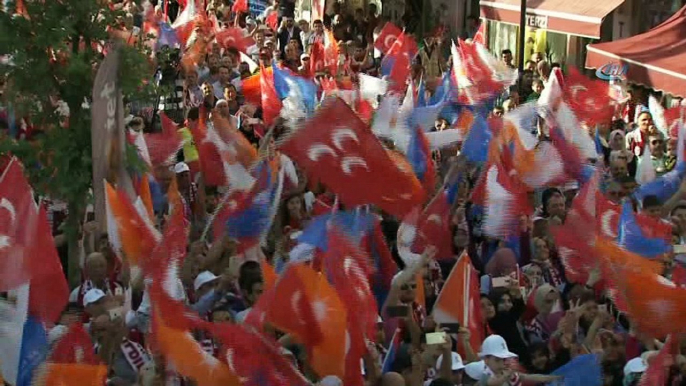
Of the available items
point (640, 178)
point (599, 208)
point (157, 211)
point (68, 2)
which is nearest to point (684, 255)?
point (599, 208)

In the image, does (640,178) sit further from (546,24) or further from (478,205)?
(546,24)

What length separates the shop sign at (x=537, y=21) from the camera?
21.4 metres

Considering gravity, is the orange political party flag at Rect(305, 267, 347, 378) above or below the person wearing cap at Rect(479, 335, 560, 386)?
above

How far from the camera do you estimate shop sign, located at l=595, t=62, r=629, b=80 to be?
1827 cm

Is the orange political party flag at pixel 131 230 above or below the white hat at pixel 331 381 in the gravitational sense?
above

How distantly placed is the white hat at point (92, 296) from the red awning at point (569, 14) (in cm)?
1229

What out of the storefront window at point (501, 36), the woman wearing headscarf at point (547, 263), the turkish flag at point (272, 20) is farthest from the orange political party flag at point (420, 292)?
the storefront window at point (501, 36)

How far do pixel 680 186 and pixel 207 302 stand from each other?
15.3 feet

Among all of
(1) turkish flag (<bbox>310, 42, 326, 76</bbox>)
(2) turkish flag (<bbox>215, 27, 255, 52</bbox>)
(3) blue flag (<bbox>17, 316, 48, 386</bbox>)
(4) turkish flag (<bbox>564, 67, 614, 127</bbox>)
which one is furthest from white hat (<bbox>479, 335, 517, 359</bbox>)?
(2) turkish flag (<bbox>215, 27, 255, 52</bbox>)

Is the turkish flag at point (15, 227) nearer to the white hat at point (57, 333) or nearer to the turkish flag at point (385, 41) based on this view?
the white hat at point (57, 333)

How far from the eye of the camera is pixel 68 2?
36.3ft

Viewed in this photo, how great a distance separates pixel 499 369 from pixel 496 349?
0.41 ft

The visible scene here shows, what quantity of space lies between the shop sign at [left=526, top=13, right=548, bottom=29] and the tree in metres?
11.0

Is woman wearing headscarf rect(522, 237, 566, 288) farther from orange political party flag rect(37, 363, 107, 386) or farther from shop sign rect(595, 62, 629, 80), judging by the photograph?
shop sign rect(595, 62, 629, 80)
